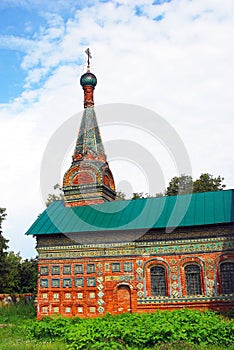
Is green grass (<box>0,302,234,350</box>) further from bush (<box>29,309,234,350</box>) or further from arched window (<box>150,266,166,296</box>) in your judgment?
arched window (<box>150,266,166,296</box>)

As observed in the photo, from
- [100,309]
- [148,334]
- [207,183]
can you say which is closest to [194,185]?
[207,183]

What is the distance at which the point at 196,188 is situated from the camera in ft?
104

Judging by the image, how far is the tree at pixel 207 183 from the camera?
104 feet

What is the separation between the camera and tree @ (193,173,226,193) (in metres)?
31.5

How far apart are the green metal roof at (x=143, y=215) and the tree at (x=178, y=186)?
12747mm

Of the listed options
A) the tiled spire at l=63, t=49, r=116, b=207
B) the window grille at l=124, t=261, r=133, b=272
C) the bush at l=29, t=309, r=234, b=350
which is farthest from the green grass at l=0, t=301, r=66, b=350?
the tiled spire at l=63, t=49, r=116, b=207

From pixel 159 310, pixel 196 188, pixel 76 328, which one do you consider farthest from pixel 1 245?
pixel 76 328

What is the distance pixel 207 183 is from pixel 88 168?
12.9m

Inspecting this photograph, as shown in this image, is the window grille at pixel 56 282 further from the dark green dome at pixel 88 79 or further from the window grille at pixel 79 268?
the dark green dome at pixel 88 79

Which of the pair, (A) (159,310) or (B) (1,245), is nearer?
(A) (159,310)

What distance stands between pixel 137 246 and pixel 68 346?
25.1 feet

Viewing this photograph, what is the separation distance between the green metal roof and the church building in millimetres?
44

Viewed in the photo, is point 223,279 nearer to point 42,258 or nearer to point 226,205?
point 226,205

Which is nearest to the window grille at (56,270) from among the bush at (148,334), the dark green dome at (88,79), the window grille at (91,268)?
the window grille at (91,268)
